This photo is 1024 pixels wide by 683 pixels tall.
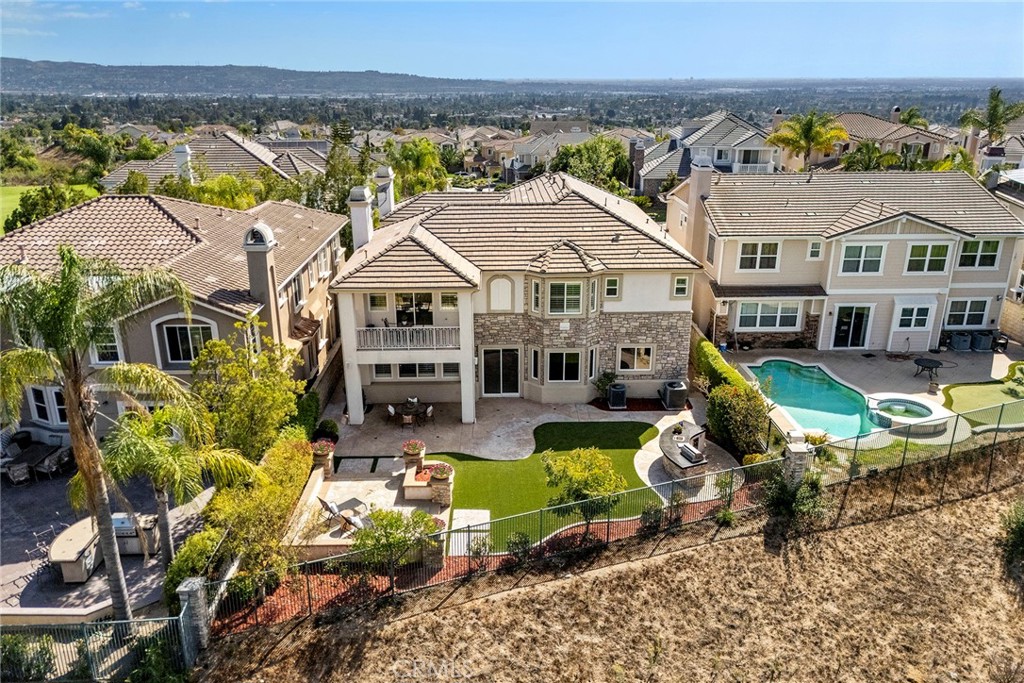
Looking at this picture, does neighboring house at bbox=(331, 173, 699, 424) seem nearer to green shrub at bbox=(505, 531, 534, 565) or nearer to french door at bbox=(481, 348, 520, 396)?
french door at bbox=(481, 348, 520, 396)

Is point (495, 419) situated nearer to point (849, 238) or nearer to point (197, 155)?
point (849, 238)

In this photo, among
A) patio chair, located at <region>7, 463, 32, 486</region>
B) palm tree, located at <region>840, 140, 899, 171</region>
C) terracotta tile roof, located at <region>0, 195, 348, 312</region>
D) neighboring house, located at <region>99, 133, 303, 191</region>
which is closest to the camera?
patio chair, located at <region>7, 463, 32, 486</region>

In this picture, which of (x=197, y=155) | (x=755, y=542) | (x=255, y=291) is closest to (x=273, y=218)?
(x=255, y=291)

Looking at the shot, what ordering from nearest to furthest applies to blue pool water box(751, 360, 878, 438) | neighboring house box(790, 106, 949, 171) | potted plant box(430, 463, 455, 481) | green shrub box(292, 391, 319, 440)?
potted plant box(430, 463, 455, 481), green shrub box(292, 391, 319, 440), blue pool water box(751, 360, 878, 438), neighboring house box(790, 106, 949, 171)

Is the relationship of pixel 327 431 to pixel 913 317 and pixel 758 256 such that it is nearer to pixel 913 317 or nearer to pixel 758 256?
pixel 758 256

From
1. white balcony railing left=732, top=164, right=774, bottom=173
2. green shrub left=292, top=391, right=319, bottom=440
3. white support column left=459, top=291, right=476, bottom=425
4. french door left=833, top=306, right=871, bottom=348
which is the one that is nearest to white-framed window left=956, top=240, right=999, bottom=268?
french door left=833, top=306, right=871, bottom=348

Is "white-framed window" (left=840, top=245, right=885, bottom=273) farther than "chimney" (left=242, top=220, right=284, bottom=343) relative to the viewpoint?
Yes

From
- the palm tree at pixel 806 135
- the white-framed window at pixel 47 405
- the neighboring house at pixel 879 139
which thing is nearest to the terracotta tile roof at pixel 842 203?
the white-framed window at pixel 47 405
